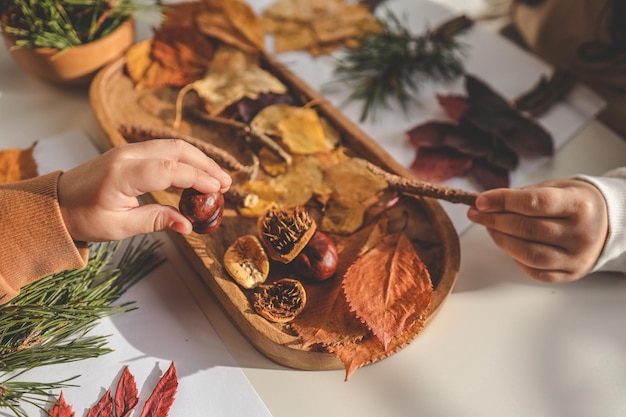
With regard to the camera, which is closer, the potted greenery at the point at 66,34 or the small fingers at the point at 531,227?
the small fingers at the point at 531,227

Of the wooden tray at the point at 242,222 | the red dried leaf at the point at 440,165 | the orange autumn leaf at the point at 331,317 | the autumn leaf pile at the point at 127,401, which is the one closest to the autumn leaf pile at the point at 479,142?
the red dried leaf at the point at 440,165

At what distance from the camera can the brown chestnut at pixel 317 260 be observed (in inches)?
23.5

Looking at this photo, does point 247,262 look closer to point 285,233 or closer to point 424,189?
point 285,233

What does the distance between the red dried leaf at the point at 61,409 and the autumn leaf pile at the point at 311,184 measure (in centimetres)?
22

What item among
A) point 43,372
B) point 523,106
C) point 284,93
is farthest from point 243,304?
point 523,106

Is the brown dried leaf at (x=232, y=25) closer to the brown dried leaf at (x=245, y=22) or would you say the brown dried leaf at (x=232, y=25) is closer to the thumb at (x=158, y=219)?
the brown dried leaf at (x=245, y=22)

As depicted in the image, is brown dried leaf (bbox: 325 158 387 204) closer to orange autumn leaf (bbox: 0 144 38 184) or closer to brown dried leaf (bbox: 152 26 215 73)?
brown dried leaf (bbox: 152 26 215 73)

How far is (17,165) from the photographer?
720mm

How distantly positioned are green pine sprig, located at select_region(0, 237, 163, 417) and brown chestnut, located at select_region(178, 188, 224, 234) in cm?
12

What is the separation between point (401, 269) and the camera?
604mm

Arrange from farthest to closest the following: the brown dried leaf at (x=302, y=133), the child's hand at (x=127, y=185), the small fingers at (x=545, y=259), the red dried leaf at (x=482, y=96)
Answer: the red dried leaf at (x=482, y=96) → the brown dried leaf at (x=302, y=133) → the small fingers at (x=545, y=259) → the child's hand at (x=127, y=185)

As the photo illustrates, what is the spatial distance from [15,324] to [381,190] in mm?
439

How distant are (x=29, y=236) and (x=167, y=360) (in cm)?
19

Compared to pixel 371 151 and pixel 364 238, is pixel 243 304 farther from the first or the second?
pixel 371 151
